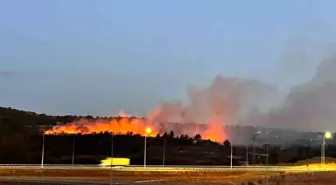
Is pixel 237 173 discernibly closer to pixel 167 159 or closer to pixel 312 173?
pixel 312 173

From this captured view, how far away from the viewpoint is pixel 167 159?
164m

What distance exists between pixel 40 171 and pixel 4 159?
65.4 metres

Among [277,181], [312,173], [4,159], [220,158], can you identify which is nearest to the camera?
[277,181]

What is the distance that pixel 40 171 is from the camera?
9844 cm

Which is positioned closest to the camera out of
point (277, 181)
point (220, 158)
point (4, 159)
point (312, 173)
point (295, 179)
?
point (277, 181)

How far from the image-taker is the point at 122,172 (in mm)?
99688

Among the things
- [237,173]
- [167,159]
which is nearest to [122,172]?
[237,173]

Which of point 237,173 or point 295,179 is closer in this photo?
point 295,179

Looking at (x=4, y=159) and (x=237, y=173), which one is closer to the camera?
(x=237, y=173)

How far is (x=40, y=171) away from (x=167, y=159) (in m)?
69.0

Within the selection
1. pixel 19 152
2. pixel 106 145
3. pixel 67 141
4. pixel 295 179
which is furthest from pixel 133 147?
pixel 295 179

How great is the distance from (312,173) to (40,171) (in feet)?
152

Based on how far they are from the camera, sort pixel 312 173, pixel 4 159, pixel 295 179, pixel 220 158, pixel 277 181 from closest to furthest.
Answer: pixel 277 181 → pixel 295 179 → pixel 312 173 → pixel 4 159 → pixel 220 158

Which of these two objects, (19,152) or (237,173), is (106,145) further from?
(237,173)
